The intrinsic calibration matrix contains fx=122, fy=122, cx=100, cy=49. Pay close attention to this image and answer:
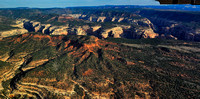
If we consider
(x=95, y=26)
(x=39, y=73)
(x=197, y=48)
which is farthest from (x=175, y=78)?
(x=95, y=26)

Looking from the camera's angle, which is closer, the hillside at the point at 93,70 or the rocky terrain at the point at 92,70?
the rocky terrain at the point at 92,70

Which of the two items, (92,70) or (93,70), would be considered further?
(93,70)

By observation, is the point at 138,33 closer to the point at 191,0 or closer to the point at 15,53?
the point at 15,53

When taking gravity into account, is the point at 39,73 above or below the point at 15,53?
below

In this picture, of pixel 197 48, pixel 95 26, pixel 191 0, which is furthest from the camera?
pixel 95 26

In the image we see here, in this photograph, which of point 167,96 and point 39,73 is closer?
point 167,96

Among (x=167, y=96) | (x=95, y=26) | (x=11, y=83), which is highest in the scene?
(x=95, y=26)

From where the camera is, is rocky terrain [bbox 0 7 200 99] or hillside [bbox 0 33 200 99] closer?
rocky terrain [bbox 0 7 200 99]

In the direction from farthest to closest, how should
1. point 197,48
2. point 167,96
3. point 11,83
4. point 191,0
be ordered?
1. point 197,48
2. point 11,83
3. point 167,96
4. point 191,0
